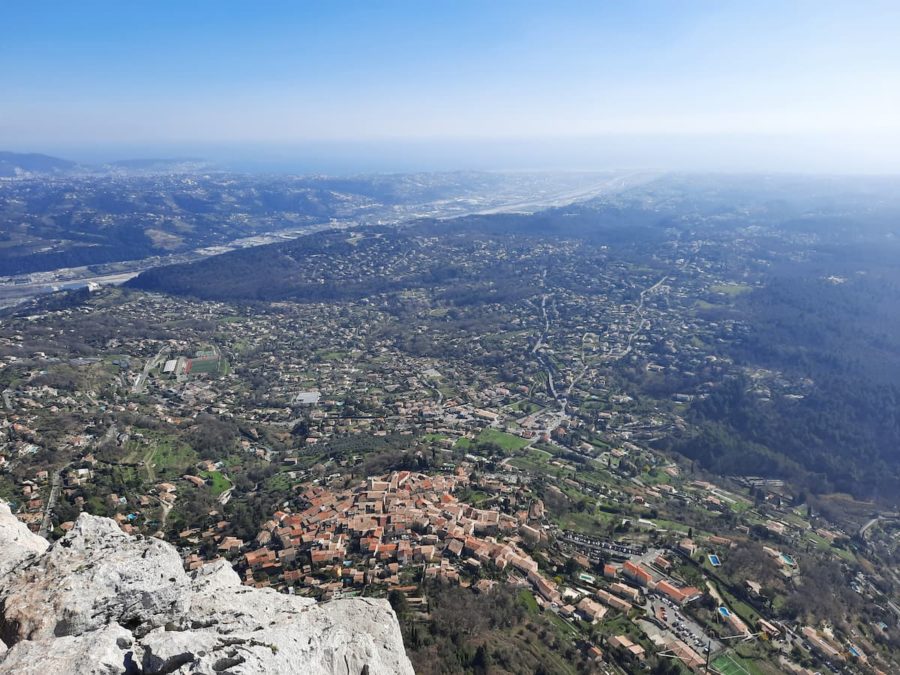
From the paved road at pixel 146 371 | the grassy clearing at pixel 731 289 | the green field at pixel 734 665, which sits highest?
the green field at pixel 734 665

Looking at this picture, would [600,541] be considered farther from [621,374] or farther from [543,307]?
[543,307]

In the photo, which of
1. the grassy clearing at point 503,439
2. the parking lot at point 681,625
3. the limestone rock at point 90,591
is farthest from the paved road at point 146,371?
the parking lot at point 681,625

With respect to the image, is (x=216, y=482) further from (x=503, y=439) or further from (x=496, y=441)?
(x=503, y=439)

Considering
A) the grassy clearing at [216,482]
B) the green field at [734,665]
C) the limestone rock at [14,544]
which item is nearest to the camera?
the limestone rock at [14,544]

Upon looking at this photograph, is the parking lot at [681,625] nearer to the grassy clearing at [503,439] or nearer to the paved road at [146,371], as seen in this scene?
the grassy clearing at [503,439]

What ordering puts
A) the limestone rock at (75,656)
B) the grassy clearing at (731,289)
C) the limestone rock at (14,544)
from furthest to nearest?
the grassy clearing at (731,289) → the limestone rock at (14,544) → the limestone rock at (75,656)

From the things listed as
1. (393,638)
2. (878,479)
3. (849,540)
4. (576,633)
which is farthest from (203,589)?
(878,479)

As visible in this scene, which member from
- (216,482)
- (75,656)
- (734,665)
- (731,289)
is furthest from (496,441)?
(731,289)

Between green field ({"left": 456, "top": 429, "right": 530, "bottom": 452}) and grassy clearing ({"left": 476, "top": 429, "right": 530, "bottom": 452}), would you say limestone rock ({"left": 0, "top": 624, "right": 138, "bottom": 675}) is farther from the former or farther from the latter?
grassy clearing ({"left": 476, "top": 429, "right": 530, "bottom": 452})
